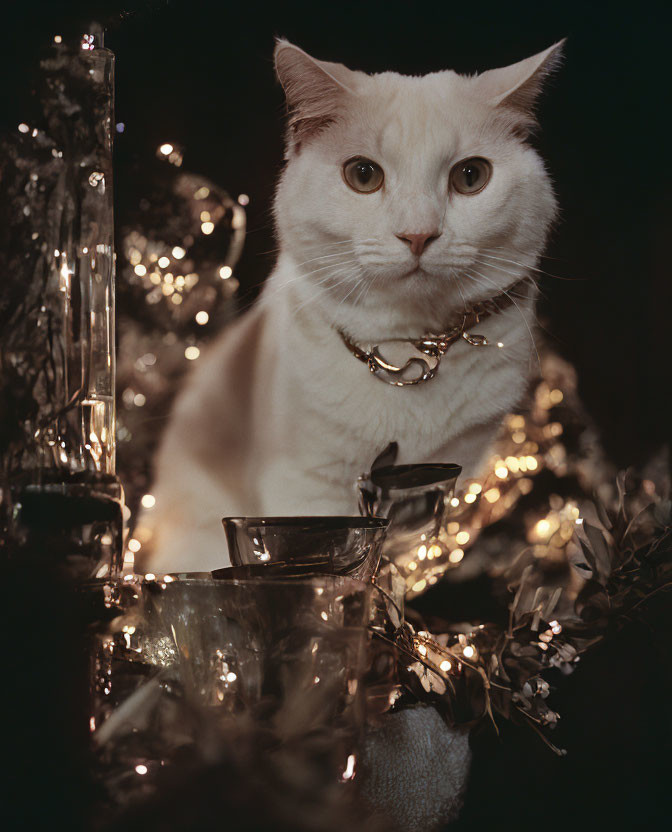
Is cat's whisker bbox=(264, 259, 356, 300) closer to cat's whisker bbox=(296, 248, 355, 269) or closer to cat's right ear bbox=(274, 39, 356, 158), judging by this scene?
cat's whisker bbox=(296, 248, 355, 269)

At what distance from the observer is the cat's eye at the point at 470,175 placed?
2.67 ft

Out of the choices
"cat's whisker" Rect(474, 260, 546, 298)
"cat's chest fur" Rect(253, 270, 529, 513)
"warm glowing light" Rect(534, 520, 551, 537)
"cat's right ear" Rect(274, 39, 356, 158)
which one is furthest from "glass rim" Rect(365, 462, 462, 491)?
"cat's right ear" Rect(274, 39, 356, 158)

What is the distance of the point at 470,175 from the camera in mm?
818

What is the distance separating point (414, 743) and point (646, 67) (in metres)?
0.86

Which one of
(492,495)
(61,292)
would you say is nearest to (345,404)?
(492,495)

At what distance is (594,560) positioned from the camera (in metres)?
0.86

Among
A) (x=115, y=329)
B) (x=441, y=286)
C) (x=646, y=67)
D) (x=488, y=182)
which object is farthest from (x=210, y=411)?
(x=646, y=67)

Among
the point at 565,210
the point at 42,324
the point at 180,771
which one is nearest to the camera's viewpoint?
the point at 180,771

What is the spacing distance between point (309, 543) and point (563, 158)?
1.82 feet

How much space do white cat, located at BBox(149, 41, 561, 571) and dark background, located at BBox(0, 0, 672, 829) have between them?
36 millimetres

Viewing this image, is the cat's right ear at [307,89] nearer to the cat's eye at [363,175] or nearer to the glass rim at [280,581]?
the cat's eye at [363,175]

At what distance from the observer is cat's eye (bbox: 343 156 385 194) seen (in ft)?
2.66

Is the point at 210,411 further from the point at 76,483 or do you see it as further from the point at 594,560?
the point at 594,560

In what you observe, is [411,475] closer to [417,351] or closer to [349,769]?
[417,351]
